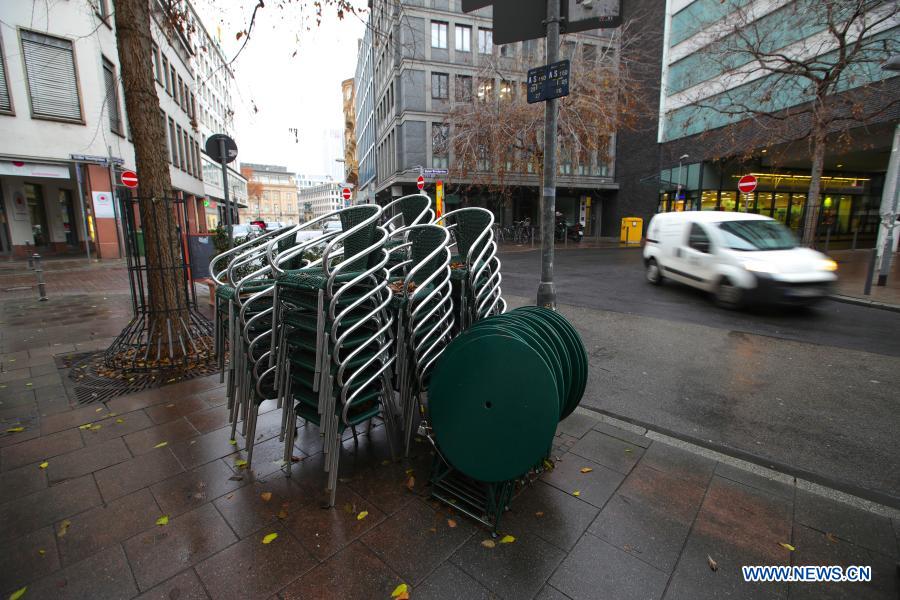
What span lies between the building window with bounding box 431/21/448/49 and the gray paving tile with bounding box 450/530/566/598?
31647mm

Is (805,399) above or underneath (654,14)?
underneath

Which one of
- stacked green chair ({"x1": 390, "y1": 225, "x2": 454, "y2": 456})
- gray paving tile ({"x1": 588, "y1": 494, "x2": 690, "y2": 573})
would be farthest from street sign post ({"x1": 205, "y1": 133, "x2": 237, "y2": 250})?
gray paving tile ({"x1": 588, "y1": 494, "x2": 690, "y2": 573})

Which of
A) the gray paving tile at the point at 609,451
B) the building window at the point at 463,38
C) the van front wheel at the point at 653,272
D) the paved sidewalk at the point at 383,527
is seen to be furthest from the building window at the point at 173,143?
the gray paving tile at the point at 609,451

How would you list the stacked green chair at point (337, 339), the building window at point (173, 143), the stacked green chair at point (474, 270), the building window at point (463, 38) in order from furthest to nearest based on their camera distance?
the building window at point (463, 38)
the building window at point (173, 143)
the stacked green chair at point (474, 270)
the stacked green chair at point (337, 339)

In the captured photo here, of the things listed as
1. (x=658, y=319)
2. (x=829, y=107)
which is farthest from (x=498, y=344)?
(x=829, y=107)

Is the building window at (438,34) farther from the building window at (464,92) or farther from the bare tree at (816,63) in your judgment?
the bare tree at (816,63)

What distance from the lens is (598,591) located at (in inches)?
74.5

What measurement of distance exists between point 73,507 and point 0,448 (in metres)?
1.37

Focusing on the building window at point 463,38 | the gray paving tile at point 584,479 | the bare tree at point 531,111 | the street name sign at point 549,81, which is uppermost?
the building window at point 463,38

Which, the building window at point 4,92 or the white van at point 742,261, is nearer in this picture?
the white van at point 742,261

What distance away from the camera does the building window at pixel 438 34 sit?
28.0 meters

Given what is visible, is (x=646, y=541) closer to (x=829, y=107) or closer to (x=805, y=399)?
(x=805, y=399)

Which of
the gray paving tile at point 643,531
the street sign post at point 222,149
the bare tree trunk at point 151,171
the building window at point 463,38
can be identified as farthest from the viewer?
the building window at point 463,38

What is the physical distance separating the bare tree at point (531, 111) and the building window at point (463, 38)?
914 cm
